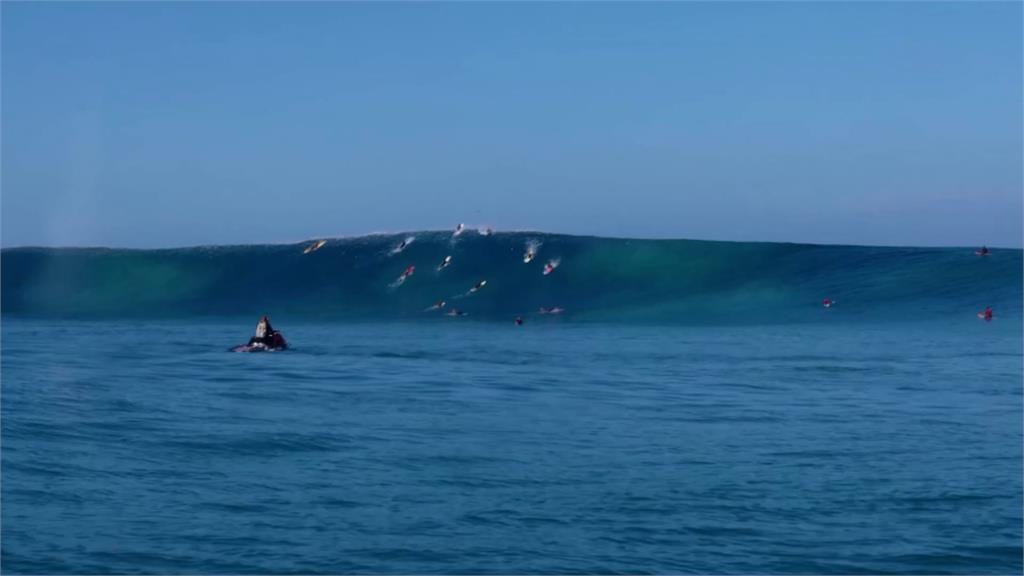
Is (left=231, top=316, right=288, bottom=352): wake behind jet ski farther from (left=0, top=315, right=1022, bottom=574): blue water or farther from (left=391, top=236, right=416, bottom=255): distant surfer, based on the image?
(left=391, top=236, right=416, bottom=255): distant surfer

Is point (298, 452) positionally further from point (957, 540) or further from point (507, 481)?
point (957, 540)

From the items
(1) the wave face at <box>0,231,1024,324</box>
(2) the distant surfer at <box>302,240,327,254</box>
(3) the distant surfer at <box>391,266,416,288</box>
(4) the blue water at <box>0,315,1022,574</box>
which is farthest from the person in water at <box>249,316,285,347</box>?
(2) the distant surfer at <box>302,240,327,254</box>

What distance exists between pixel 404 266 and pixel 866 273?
11.9m

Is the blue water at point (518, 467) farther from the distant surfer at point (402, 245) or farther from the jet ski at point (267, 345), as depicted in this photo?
the distant surfer at point (402, 245)

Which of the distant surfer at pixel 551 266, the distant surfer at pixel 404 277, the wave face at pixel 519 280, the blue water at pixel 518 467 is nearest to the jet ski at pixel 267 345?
the blue water at pixel 518 467

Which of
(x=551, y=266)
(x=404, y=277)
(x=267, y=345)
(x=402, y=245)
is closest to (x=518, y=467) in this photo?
(x=267, y=345)

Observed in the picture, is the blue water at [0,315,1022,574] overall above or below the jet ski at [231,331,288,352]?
below

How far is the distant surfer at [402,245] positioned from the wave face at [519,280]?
14 centimetres

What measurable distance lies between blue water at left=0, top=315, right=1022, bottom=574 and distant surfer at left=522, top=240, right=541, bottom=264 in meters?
17.8

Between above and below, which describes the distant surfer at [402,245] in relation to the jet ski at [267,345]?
above

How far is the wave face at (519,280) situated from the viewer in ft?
88.4

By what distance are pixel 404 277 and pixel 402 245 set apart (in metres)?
2.58

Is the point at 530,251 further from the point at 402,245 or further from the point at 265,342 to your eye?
the point at 265,342

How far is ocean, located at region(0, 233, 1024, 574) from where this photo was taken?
20.7 feet
